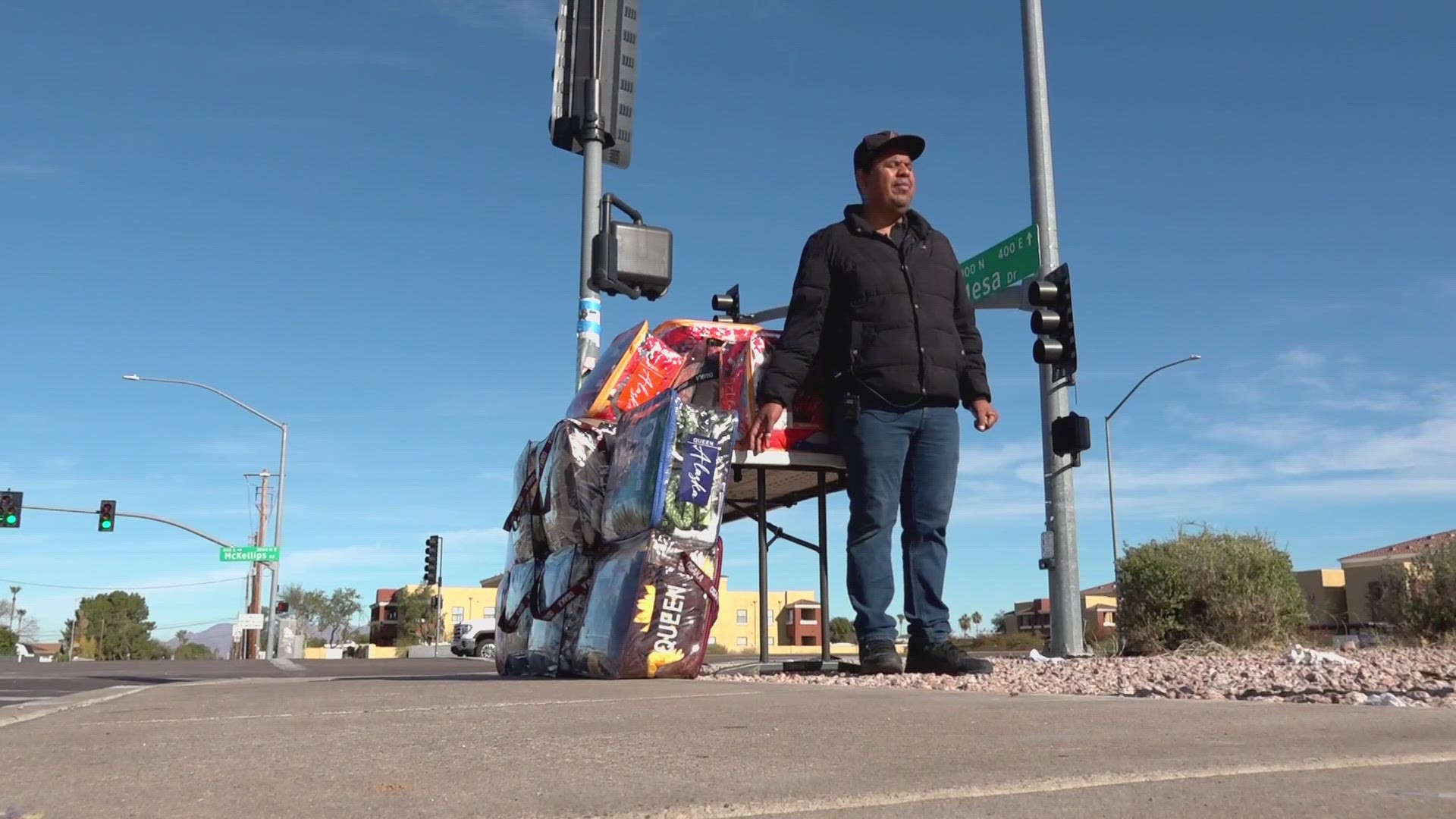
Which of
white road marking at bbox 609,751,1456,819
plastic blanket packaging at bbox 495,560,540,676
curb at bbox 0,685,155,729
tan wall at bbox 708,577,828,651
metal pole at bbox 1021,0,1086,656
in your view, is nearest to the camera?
white road marking at bbox 609,751,1456,819

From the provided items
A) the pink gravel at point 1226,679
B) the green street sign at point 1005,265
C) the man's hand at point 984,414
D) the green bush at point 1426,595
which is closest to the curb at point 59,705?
the pink gravel at point 1226,679

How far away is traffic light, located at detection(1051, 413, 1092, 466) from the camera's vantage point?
781 centimetres

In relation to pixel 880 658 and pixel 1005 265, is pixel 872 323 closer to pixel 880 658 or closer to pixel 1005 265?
pixel 880 658

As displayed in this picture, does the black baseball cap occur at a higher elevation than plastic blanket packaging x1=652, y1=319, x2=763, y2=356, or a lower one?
higher

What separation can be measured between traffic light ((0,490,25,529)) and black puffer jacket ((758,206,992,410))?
32491 mm

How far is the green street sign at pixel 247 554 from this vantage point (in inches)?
1375

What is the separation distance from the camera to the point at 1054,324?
826 centimetres

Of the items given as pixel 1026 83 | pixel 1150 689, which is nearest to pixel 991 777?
pixel 1150 689

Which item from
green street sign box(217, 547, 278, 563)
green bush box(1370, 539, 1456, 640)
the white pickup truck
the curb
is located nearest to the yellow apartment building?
green bush box(1370, 539, 1456, 640)

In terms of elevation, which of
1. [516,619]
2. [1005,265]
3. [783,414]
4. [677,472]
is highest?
[1005,265]

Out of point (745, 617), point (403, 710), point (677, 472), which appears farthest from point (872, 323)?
point (745, 617)

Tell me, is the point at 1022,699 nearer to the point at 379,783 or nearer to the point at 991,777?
the point at 991,777

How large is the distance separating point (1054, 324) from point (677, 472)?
14.3 feet

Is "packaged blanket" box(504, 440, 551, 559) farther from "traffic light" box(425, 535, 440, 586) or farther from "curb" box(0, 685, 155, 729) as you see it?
"traffic light" box(425, 535, 440, 586)
